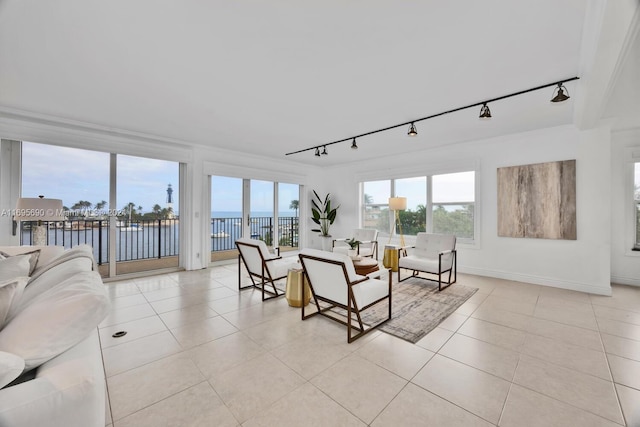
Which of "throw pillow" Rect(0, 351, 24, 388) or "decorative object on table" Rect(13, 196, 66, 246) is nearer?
"throw pillow" Rect(0, 351, 24, 388)

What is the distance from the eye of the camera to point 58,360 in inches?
41.0

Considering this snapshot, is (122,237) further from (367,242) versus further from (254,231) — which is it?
(367,242)

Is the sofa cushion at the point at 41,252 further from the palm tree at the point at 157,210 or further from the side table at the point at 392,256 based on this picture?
the side table at the point at 392,256

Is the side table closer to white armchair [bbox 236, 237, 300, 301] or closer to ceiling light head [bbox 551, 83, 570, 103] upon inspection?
white armchair [bbox 236, 237, 300, 301]

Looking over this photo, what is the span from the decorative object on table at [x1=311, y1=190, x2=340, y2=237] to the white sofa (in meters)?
6.37

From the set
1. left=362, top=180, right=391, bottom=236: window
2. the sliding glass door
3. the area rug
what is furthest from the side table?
the sliding glass door

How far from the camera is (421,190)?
5.88 meters

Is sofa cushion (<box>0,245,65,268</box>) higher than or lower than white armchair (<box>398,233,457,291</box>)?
higher

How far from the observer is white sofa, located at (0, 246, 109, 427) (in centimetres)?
86

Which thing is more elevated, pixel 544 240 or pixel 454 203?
pixel 454 203

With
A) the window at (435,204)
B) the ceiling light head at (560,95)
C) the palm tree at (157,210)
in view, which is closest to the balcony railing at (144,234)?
the palm tree at (157,210)

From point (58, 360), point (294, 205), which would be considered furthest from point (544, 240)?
point (58, 360)

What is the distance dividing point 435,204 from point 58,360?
590 centimetres

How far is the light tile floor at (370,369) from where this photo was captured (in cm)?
165
